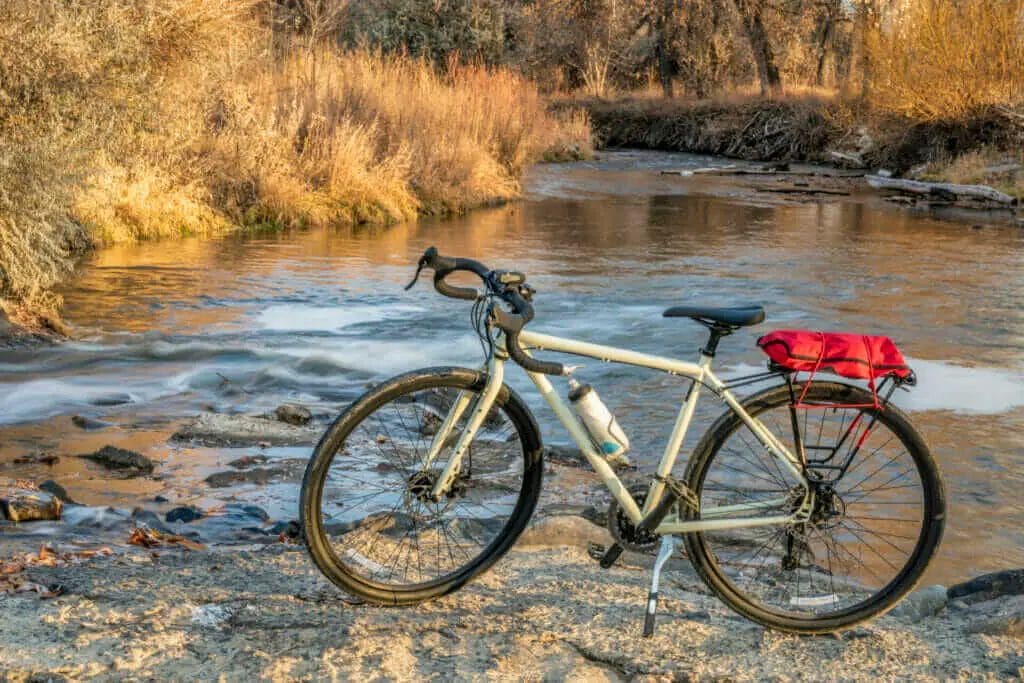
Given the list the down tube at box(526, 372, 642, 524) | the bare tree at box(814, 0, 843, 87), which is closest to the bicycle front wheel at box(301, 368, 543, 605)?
the down tube at box(526, 372, 642, 524)

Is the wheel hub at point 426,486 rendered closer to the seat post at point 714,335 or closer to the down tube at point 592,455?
the down tube at point 592,455

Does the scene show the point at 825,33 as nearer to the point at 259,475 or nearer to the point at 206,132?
the point at 206,132

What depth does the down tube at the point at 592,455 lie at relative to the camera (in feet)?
14.0

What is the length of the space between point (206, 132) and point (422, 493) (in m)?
16.0

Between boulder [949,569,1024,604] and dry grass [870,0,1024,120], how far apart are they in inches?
1087

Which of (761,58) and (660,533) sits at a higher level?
(761,58)

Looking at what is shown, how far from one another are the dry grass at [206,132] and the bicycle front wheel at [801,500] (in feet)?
28.4

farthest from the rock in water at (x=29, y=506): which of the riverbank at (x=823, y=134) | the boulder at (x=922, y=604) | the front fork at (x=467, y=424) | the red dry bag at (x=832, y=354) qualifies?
the riverbank at (x=823, y=134)

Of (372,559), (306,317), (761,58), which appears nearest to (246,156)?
(306,317)

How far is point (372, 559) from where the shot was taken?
15.4 feet

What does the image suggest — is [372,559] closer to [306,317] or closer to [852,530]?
Answer: [852,530]

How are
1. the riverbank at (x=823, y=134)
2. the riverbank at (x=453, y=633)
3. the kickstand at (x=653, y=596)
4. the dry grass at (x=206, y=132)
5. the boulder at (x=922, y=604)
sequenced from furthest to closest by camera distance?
the riverbank at (x=823, y=134) → the dry grass at (x=206, y=132) → the boulder at (x=922, y=604) → the kickstand at (x=653, y=596) → the riverbank at (x=453, y=633)

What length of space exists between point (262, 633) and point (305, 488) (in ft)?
1.58

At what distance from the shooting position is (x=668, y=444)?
14.0 ft
